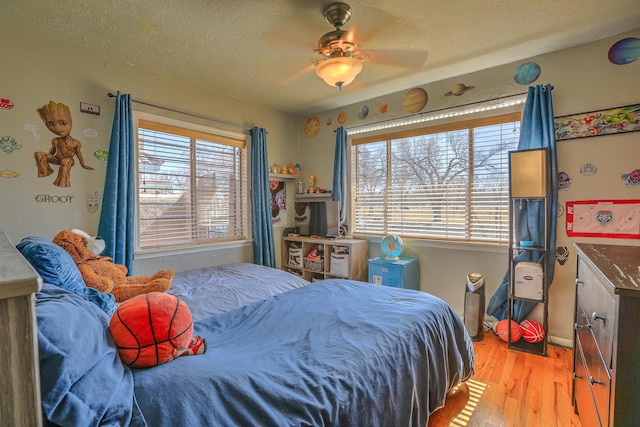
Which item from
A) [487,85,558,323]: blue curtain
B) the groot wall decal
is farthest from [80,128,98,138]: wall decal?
[487,85,558,323]: blue curtain

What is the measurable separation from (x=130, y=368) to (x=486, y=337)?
9.14ft

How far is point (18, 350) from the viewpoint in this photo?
515mm

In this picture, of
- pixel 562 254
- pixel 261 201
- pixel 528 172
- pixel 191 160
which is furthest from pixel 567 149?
pixel 191 160

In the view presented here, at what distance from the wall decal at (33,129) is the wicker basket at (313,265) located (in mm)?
2645

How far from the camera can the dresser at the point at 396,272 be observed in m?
2.92

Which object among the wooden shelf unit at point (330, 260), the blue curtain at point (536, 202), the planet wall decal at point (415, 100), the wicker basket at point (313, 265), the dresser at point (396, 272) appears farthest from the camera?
the wicker basket at point (313, 265)

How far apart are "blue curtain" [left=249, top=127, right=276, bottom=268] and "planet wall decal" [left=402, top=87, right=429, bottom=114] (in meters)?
1.62

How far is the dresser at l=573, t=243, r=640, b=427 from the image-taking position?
865mm

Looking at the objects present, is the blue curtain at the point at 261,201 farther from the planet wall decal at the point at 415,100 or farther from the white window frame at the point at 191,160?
the planet wall decal at the point at 415,100

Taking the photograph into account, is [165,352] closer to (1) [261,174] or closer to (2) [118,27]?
(2) [118,27]

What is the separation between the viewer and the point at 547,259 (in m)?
2.34

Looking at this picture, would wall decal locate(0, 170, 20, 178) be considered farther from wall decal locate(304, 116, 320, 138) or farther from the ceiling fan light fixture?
wall decal locate(304, 116, 320, 138)

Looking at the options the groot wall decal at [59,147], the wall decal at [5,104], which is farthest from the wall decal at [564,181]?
the wall decal at [5,104]

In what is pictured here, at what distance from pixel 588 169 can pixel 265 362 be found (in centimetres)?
276
